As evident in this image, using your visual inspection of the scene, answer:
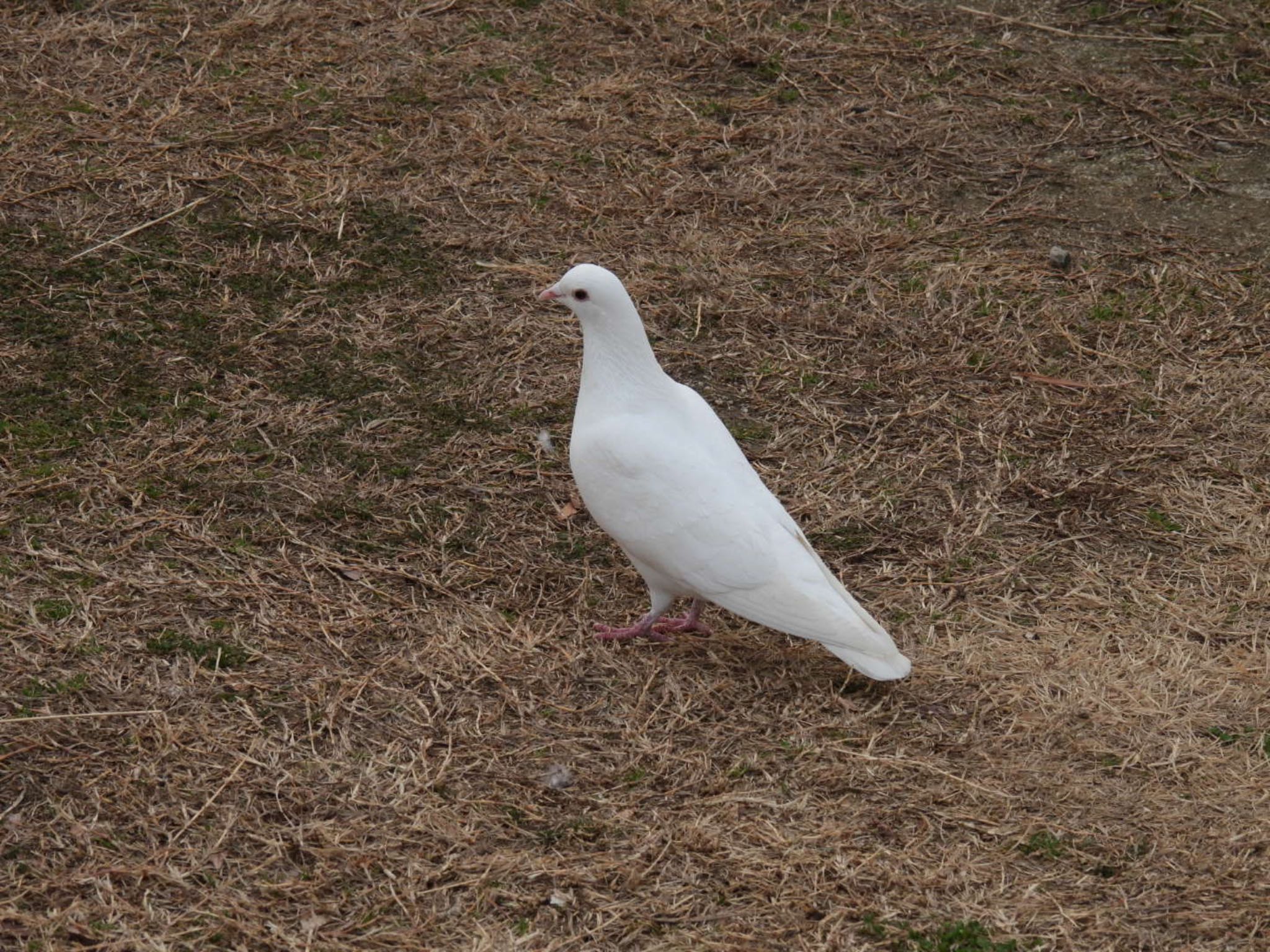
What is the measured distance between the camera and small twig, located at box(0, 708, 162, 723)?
376cm

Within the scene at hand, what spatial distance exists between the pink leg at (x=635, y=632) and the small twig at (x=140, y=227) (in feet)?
9.08

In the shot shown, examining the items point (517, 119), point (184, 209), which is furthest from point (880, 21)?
point (184, 209)

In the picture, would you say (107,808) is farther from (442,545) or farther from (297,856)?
(442,545)

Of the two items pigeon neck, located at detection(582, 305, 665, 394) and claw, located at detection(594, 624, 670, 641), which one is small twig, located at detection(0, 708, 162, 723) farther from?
pigeon neck, located at detection(582, 305, 665, 394)

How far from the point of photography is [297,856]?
350 centimetres

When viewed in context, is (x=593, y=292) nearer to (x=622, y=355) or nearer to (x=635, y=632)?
(x=622, y=355)

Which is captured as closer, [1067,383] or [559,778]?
[559,778]

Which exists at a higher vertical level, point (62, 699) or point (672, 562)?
point (672, 562)

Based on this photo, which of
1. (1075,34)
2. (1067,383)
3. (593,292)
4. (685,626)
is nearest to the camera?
(593,292)

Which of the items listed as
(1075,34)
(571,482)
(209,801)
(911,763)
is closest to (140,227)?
(571,482)

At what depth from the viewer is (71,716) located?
149 inches

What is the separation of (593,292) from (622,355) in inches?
8.0

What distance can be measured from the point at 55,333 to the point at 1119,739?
3887mm

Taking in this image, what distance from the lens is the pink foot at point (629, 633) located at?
14.2ft
